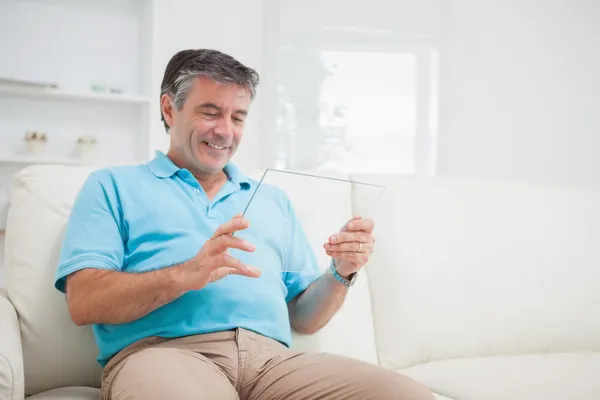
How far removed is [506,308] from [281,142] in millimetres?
2532

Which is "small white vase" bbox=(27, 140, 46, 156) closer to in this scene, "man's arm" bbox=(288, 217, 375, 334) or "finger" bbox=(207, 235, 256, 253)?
"man's arm" bbox=(288, 217, 375, 334)

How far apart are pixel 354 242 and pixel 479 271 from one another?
609 millimetres

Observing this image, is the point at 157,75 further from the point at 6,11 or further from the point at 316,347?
the point at 316,347

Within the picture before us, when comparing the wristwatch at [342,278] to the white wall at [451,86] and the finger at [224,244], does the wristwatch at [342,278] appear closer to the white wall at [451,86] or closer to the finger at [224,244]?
the finger at [224,244]

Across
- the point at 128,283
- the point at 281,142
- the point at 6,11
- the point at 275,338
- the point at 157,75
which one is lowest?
the point at 275,338

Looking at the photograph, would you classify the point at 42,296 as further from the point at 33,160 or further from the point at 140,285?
the point at 33,160

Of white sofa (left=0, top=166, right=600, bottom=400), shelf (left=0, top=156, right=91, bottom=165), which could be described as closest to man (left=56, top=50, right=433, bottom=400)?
white sofa (left=0, top=166, right=600, bottom=400)

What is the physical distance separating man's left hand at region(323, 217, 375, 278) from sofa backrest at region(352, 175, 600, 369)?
0.37 meters

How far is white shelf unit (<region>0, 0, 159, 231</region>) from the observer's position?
3883mm

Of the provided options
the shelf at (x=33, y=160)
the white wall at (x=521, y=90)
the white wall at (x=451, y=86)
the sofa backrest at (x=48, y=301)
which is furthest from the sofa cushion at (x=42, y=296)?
the white wall at (x=521, y=90)

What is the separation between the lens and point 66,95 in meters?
3.81

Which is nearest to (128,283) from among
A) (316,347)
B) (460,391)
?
(316,347)

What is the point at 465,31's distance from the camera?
4398 millimetres

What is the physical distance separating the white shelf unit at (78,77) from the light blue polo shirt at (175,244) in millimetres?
2427
